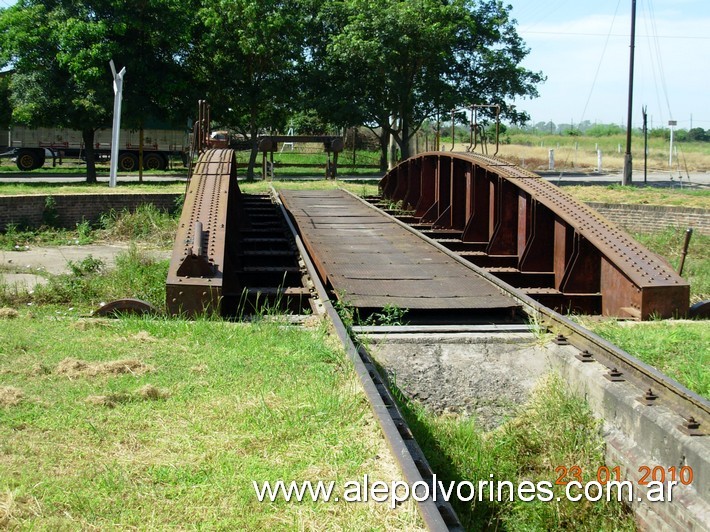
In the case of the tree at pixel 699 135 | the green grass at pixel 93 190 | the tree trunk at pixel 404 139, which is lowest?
the green grass at pixel 93 190

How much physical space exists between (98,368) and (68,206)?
12296 mm

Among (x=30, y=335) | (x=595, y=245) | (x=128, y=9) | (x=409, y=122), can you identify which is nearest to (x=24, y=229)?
(x=30, y=335)

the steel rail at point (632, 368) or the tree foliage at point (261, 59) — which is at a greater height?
the tree foliage at point (261, 59)

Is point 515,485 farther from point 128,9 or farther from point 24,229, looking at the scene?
point 128,9

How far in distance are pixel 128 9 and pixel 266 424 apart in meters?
27.7

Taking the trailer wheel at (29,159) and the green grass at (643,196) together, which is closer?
the green grass at (643,196)

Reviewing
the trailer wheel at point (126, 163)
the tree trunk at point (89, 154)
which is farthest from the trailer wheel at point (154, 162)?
the tree trunk at point (89, 154)

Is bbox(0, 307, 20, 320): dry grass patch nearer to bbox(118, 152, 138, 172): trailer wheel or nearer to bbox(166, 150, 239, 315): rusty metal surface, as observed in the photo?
bbox(166, 150, 239, 315): rusty metal surface

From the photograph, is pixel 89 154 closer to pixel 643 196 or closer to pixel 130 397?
pixel 643 196

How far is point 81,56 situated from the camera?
2702 cm

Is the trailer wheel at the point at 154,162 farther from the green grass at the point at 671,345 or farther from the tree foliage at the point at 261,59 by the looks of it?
the green grass at the point at 671,345

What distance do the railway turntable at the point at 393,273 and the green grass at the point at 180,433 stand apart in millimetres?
1671

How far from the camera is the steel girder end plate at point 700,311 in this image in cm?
801

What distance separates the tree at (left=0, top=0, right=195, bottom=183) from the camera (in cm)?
2722
